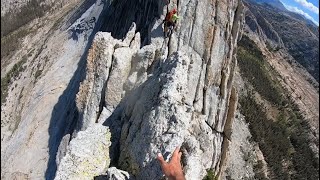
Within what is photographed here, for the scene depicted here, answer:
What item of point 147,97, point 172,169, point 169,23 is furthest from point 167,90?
point 169,23

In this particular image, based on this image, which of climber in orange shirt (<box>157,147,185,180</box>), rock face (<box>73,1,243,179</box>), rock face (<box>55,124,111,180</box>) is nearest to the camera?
climber in orange shirt (<box>157,147,185,180</box>)

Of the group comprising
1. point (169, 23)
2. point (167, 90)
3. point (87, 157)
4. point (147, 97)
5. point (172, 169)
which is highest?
point (172, 169)

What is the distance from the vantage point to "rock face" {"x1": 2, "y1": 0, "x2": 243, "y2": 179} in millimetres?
15492

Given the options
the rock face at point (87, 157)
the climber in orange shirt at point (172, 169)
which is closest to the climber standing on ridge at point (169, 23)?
the rock face at point (87, 157)

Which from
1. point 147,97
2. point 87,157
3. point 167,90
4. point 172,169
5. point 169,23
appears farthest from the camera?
point 169,23

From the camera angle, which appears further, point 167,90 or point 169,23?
point 169,23

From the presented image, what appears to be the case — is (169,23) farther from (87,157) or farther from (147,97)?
(87,157)

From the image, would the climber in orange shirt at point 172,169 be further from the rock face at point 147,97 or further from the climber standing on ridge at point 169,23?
the climber standing on ridge at point 169,23

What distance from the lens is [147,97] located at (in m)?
17.1

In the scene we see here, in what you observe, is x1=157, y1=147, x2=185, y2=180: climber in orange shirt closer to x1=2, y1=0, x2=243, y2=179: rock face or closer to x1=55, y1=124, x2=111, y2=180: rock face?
x1=2, y1=0, x2=243, y2=179: rock face

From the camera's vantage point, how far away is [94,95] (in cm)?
1978

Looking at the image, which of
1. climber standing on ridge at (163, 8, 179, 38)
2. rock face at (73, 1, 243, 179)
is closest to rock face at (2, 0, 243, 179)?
rock face at (73, 1, 243, 179)

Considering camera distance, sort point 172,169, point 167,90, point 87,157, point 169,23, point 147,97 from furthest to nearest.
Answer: point 169,23 < point 147,97 < point 167,90 < point 87,157 < point 172,169

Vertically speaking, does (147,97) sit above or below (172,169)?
below
